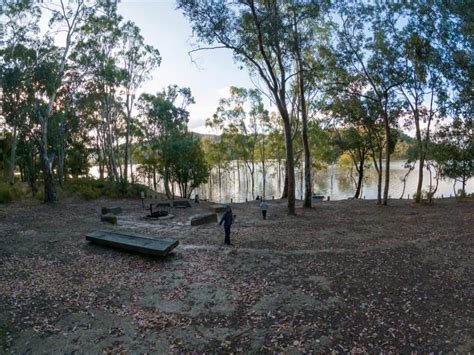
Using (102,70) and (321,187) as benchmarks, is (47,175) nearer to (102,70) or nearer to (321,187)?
(102,70)

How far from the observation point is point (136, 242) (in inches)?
388

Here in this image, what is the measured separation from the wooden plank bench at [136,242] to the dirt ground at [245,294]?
0.30 meters

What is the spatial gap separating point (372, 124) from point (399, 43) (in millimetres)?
6699

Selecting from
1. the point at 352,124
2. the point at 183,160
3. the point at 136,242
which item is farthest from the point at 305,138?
the point at 183,160

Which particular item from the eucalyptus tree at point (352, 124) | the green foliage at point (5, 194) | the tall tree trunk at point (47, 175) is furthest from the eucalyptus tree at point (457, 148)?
the green foliage at point (5, 194)

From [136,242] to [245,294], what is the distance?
4429mm

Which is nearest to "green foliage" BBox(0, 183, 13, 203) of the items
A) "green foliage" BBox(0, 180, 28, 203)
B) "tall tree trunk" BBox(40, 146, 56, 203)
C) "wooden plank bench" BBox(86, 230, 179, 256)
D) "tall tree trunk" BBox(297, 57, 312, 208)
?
"green foliage" BBox(0, 180, 28, 203)

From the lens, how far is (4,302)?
6.64 m

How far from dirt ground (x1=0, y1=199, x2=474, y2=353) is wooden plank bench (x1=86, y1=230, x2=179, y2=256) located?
302 millimetres

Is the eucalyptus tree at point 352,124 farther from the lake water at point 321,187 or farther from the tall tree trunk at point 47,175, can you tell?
the tall tree trunk at point 47,175

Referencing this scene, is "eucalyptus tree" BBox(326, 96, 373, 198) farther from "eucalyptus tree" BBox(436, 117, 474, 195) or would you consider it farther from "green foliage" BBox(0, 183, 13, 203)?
"green foliage" BBox(0, 183, 13, 203)

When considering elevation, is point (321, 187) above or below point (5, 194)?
below

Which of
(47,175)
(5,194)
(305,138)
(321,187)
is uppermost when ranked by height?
(305,138)

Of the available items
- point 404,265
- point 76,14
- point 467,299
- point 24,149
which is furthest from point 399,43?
point 24,149
